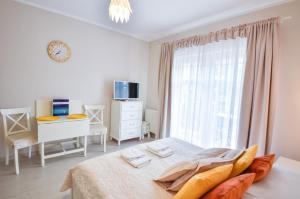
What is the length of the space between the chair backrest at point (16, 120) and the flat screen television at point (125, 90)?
1633 millimetres

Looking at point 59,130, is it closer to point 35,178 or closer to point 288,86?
point 35,178

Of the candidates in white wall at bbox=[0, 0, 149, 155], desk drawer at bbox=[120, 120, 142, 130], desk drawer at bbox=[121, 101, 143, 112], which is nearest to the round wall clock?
white wall at bbox=[0, 0, 149, 155]

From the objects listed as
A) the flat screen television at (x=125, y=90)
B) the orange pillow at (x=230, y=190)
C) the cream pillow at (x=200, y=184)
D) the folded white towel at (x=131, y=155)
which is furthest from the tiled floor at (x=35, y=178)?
the orange pillow at (x=230, y=190)

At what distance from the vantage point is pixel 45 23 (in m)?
2.74

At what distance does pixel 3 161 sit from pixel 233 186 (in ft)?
11.0

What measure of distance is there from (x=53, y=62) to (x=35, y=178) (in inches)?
78.2

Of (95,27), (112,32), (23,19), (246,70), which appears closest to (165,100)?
(246,70)

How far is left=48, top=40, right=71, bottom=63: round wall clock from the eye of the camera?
2.82 metres

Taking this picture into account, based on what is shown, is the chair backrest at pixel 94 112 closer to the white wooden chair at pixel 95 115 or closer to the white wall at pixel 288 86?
the white wooden chair at pixel 95 115

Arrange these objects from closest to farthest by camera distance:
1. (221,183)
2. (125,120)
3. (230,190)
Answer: (230,190)
(221,183)
(125,120)

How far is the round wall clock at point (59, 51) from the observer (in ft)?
9.26

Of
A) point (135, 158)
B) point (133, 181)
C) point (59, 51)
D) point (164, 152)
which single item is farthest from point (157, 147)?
point (59, 51)

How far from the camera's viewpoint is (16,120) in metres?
2.55

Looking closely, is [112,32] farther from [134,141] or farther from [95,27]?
[134,141]
